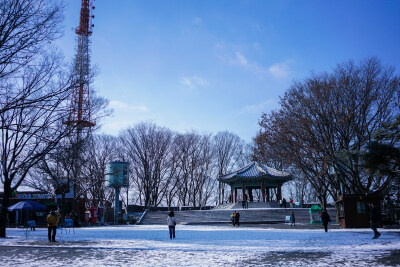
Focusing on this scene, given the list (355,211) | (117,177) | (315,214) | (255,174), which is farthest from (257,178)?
(355,211)

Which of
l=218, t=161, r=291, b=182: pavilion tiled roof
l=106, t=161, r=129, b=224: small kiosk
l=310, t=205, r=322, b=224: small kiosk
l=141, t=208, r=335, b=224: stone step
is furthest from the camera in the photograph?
l=218, t=161, r=291, b=182: pavilion tiled roof

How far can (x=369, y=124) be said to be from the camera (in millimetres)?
23578

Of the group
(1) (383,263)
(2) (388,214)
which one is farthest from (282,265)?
(2) (388,214)

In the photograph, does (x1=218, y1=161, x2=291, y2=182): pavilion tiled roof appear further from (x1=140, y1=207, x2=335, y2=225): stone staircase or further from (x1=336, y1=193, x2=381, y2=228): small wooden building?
(x1=336, y1=193, x2=381, y2=228): small wooden building

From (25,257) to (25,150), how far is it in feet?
33.4

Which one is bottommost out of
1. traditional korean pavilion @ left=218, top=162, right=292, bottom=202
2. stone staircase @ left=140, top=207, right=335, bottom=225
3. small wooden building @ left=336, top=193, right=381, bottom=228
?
stone staircase @ left=140, top=207, right=335, bottom=225

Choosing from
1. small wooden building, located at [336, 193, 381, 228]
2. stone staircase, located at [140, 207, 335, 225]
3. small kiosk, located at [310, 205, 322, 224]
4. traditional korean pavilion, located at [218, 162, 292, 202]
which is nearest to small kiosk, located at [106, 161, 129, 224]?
stone staircase, located at [140, 207, 335, 225]

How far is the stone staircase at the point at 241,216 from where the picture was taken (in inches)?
1412

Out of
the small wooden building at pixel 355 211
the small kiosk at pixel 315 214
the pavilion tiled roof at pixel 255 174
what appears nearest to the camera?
the small wooden building at pixel 355 211

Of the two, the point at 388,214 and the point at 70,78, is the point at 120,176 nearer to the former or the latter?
the point at 388,214

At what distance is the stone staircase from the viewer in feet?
118

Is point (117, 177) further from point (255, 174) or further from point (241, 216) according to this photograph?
point (255, 174)

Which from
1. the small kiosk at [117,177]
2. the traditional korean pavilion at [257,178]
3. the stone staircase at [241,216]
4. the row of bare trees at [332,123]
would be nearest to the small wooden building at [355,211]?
the row of bare trees at [332,123]

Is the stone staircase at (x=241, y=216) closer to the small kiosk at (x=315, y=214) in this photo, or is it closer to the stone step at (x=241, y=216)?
the stone step at (x=241, y=216)
